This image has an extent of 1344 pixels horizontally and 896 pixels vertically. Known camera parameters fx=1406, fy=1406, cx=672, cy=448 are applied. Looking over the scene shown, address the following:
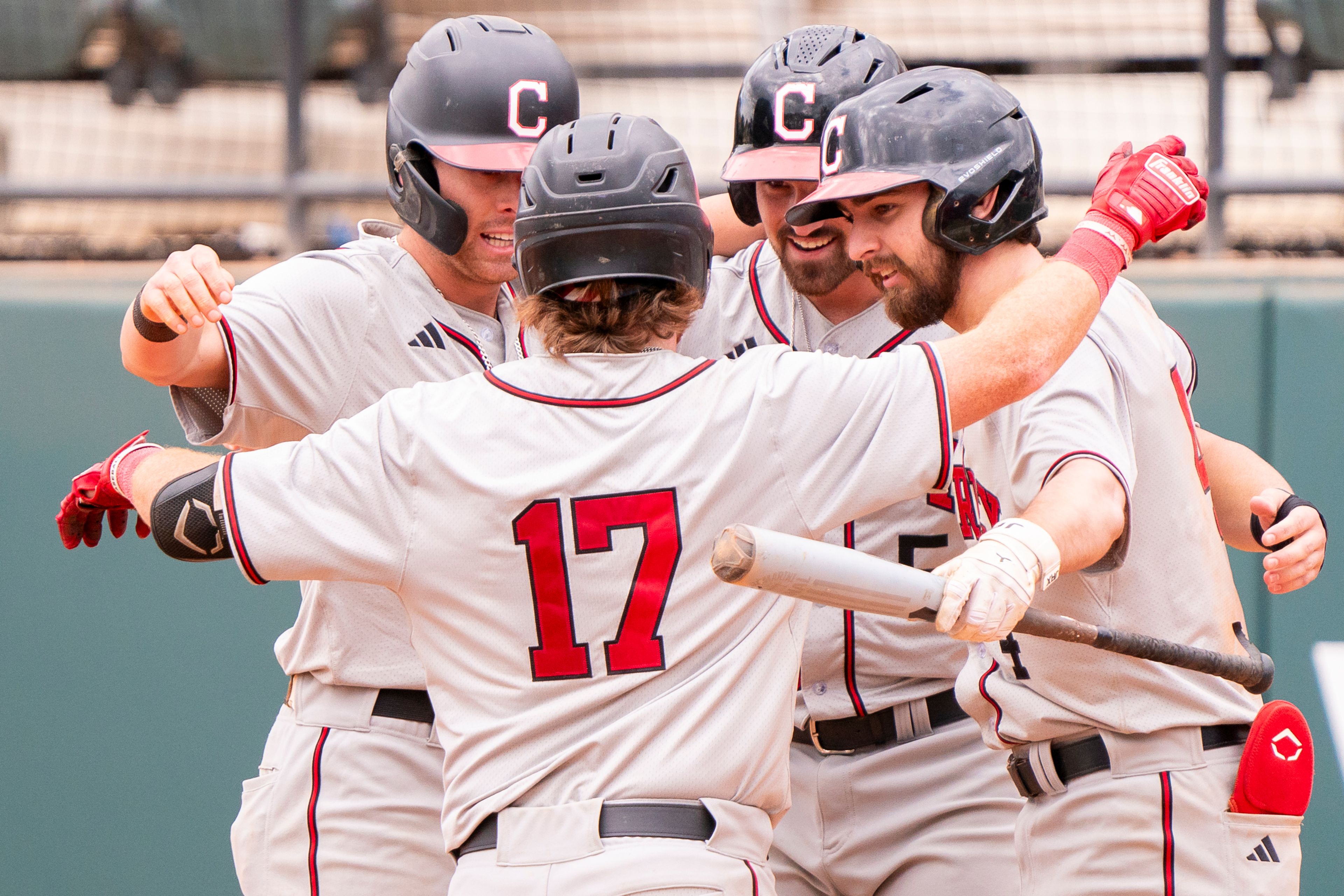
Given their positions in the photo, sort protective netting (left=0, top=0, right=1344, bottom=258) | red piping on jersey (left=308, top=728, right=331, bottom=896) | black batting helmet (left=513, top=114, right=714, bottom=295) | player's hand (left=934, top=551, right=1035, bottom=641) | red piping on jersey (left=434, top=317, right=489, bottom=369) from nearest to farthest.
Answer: player's hand (left=934, top=551, right=1035, bottom=641)
black batting helmet (left=513, top=114, right=714, bottom=295)
red piping on jersey (left=308, top=728, right=331, bottom=896)
red piping on jersey (left=434, top=317, right=489, bottom=369)
protective netting (left=0, top=0, right=1344, bottom=258)

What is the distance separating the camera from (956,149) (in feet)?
6.76

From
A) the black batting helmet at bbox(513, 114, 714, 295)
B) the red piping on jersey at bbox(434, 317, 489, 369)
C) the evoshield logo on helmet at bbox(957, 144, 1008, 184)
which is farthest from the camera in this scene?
the red piping on jersey at bbox(434, 317, 489, 369)

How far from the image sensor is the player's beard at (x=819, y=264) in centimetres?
247

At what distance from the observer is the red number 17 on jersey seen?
68.4 inches

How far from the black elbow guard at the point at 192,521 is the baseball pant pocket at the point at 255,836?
0.67 metres

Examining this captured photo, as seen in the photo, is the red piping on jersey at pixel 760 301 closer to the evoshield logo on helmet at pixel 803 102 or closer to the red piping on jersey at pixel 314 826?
the evoshield logo on helmet at pixel 803 102

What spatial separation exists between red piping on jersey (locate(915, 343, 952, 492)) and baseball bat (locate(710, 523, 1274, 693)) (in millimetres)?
195

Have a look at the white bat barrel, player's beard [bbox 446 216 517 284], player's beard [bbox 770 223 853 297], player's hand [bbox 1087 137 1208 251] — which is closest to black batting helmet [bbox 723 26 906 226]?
player's beard [bbox 770 223 853 297]

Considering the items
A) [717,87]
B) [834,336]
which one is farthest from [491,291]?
[717,87]

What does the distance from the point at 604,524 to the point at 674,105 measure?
3182 mm

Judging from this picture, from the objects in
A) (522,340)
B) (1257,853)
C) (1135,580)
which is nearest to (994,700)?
(1135,580)

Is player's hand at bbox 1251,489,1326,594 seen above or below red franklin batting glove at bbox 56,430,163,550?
below

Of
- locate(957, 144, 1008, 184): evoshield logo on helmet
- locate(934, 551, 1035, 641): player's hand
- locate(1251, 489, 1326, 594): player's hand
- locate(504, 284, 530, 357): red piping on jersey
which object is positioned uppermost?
locate(957, 144, 1008, 184): evoshield logo on helmet

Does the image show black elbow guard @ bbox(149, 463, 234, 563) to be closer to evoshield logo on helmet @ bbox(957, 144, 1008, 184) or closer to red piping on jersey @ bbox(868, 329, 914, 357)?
evoshield logo on helmet @ bbox(957, 144, 1008, 184)
